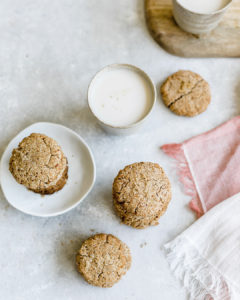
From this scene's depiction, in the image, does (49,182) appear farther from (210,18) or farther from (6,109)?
(210,18)

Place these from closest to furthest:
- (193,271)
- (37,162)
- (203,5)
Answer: (37,162) < (193,271) < (203,5)

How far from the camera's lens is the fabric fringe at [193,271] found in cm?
118

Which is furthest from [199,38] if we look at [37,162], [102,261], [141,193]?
[102,261]

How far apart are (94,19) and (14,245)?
3.12 ft

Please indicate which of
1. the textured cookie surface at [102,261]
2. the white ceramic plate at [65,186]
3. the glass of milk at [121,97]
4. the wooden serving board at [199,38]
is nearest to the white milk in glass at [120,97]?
the glass of milk at [121,97]

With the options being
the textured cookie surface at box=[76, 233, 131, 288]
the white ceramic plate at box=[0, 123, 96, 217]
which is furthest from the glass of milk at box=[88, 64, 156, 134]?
the textured cookie surface at box=[76, 233, 131, 288]

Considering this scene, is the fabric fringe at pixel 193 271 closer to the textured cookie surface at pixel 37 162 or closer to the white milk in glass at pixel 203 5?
the textured cookie surface at pixel 37 162

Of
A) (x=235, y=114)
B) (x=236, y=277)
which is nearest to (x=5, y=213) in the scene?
(x=236, y=277)

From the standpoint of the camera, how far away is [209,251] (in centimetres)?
121

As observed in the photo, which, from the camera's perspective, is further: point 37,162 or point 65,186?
point 65,186

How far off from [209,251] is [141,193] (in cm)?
33

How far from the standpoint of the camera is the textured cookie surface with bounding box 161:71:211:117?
1336mm

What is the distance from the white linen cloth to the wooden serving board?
0.58 m

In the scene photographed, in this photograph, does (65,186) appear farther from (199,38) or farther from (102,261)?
(199,38)
